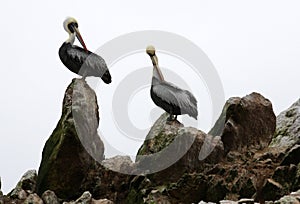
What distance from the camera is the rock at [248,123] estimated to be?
17000 millimetres

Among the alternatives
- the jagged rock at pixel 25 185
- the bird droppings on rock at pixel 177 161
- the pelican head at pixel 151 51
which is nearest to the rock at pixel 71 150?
the bird droppings on rock at pixel 177 161

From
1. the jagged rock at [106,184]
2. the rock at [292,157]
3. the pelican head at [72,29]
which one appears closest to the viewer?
the rock at [292,157]

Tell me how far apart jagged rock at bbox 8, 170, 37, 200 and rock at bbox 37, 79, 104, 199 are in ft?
1.92

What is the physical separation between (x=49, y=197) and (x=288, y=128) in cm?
820

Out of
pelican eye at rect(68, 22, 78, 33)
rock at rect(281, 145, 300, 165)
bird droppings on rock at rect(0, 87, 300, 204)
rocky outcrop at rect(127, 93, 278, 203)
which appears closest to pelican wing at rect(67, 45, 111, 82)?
bird droppings on rock at rect(0, 87, 300, 204)

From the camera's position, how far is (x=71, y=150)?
16.7 m

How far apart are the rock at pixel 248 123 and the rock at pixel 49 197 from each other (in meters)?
5.64

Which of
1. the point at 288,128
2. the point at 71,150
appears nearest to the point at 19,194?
the point at 71,150

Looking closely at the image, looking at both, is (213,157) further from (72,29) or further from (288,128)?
(72,29)

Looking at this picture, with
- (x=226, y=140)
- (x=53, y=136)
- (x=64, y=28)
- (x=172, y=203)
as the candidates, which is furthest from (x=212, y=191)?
(x=64, y=28)

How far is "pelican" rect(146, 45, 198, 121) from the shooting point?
60.1ft

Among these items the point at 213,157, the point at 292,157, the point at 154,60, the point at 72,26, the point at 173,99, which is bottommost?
the point at 292,157

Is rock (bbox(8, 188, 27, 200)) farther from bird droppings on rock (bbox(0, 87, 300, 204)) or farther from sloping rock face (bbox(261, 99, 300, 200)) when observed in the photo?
sloping rock face (bbox(261, 99, 300, 200))

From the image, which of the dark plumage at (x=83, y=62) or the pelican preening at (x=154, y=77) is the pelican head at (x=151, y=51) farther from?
the dark plumage at (x=83, y=62)
